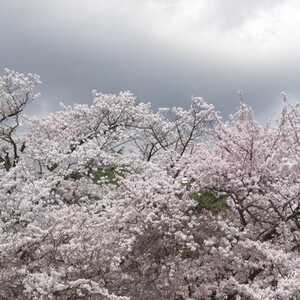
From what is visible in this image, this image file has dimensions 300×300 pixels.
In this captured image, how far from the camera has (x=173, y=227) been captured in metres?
11.1

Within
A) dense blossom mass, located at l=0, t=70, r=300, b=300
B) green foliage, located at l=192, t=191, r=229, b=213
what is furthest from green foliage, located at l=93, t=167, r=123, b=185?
green foliage, located at l=192, t=191, r=229, b=213

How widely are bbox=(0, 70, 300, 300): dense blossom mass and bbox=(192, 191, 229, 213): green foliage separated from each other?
0.03 meters

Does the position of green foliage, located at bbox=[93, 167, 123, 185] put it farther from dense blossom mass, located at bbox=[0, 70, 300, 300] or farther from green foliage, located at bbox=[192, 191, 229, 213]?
green foliage, located at bbox=[192, 191, 229, 213]

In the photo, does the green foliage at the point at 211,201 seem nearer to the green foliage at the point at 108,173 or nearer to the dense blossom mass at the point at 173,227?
the dense blossom mass at the point at 173,227

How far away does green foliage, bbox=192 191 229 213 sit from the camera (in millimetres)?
12648

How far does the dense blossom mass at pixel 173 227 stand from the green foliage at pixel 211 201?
33 millimetres

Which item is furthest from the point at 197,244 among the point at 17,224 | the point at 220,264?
the point at 17,224

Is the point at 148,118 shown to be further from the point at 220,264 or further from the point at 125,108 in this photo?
the point at 220,264

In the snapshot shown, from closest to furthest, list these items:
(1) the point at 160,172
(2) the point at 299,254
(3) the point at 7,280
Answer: (3) the point at 7,280, (2) the point at 299,254, (1) the point at 160,172

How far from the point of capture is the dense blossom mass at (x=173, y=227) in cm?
979

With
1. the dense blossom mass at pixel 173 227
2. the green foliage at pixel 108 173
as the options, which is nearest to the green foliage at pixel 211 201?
the dense blossom mass at pixel 173 227

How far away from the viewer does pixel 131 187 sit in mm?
11820

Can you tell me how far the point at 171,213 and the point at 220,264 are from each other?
4.56 ft

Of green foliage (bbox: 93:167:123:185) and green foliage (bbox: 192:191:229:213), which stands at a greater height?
green foliage (bbox: 93:167:123:185)
